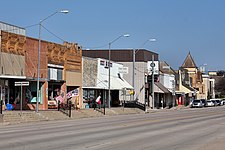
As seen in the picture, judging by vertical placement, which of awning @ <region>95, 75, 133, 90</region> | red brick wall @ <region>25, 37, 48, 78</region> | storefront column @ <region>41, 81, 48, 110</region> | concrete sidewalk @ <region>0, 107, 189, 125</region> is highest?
red brick wall @ <region>25, 37, 48, 78</region>

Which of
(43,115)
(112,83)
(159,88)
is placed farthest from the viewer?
(159,88)

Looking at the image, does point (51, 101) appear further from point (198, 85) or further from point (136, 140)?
point (198, 85)

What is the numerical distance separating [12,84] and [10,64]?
344 centimetres

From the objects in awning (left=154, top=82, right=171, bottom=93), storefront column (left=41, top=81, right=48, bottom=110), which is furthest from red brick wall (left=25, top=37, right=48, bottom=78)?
awning (left=154, top=82, right=171, bottom=93)

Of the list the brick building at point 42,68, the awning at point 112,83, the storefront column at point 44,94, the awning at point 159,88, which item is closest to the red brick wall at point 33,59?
the brick building at point 42,68

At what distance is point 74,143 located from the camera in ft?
57.0

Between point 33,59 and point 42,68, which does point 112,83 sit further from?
point 33,59

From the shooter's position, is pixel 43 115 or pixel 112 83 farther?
pixel 112 83

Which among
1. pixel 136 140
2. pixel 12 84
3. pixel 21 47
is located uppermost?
pixel 21 47

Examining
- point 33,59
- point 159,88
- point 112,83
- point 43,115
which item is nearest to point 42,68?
point 33,59

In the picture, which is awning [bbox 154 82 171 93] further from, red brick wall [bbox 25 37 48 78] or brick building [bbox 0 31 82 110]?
red brick wall [bbox 25 37 48 78]

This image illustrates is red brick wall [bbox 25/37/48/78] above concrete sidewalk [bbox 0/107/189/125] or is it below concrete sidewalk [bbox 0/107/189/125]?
above

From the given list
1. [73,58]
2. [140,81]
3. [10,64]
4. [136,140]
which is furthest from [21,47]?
[140,81]

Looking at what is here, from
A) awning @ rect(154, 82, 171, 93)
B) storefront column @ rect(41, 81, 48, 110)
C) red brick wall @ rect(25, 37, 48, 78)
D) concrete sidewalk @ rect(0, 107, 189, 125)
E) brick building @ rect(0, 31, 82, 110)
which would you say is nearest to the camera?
concrete sidewalk @ rect(0, 107, 189, 125)
